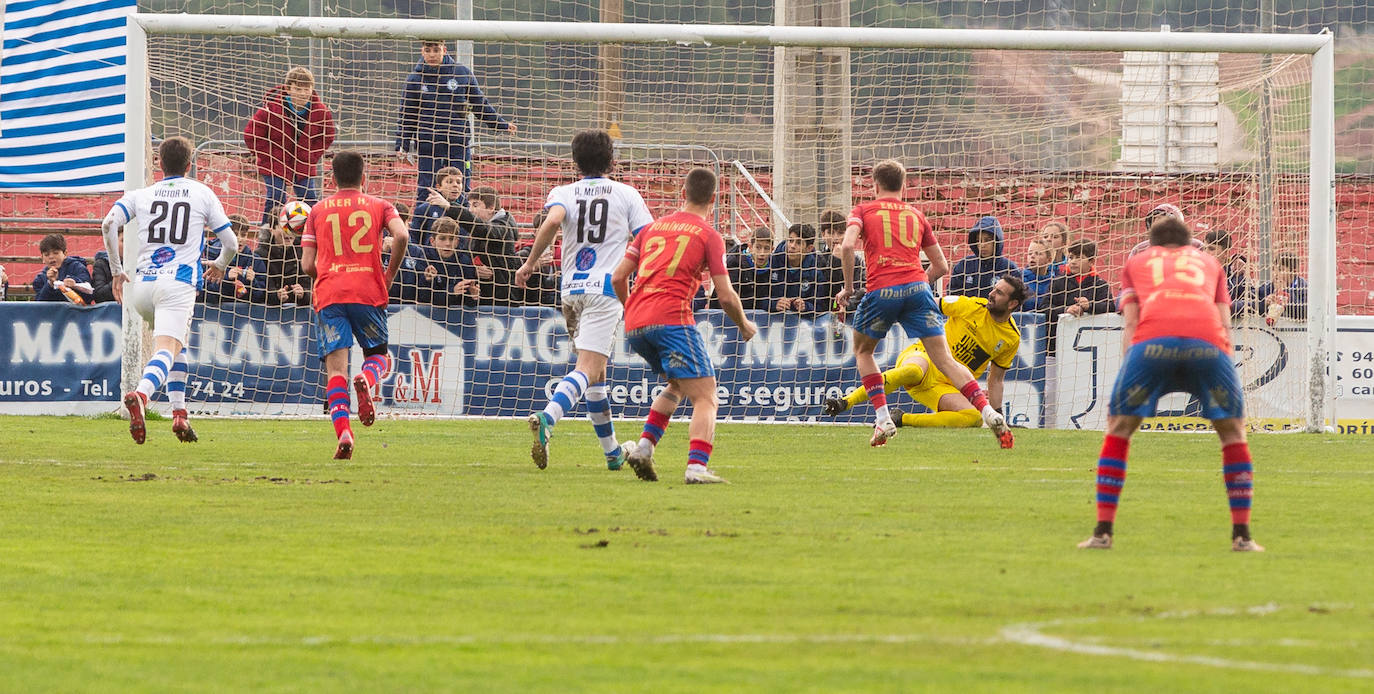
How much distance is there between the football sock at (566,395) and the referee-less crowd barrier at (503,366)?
5.74 m

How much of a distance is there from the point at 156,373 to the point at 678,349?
4371 millimetres

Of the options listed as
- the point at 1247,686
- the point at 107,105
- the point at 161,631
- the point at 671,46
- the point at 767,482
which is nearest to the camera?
the point at 1247,686

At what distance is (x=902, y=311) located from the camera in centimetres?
1259

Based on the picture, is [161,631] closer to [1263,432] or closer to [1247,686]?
[1247,686]

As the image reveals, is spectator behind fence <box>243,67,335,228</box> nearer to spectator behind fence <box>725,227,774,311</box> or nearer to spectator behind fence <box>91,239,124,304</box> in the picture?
spectator behind fence <box>91,239,124,304</box>

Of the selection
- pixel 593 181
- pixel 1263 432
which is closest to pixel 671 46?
pixel 593 181

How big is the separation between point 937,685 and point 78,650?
2.35m

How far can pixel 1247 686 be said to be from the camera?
164 inches

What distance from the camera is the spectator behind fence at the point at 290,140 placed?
52.5ft

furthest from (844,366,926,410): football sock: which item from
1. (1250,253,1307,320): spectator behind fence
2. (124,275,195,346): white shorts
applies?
(124,275,195,346): white shorts

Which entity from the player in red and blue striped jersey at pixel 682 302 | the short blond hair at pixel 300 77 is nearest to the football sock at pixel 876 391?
the player in red and blue striped jersey at pixel 682 302

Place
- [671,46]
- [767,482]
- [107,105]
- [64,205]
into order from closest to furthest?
[767,482]
[671,46]
[107,105]
[64,205]

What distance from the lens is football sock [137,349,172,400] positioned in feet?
38.3

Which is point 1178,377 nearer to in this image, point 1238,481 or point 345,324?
point 1238,481
